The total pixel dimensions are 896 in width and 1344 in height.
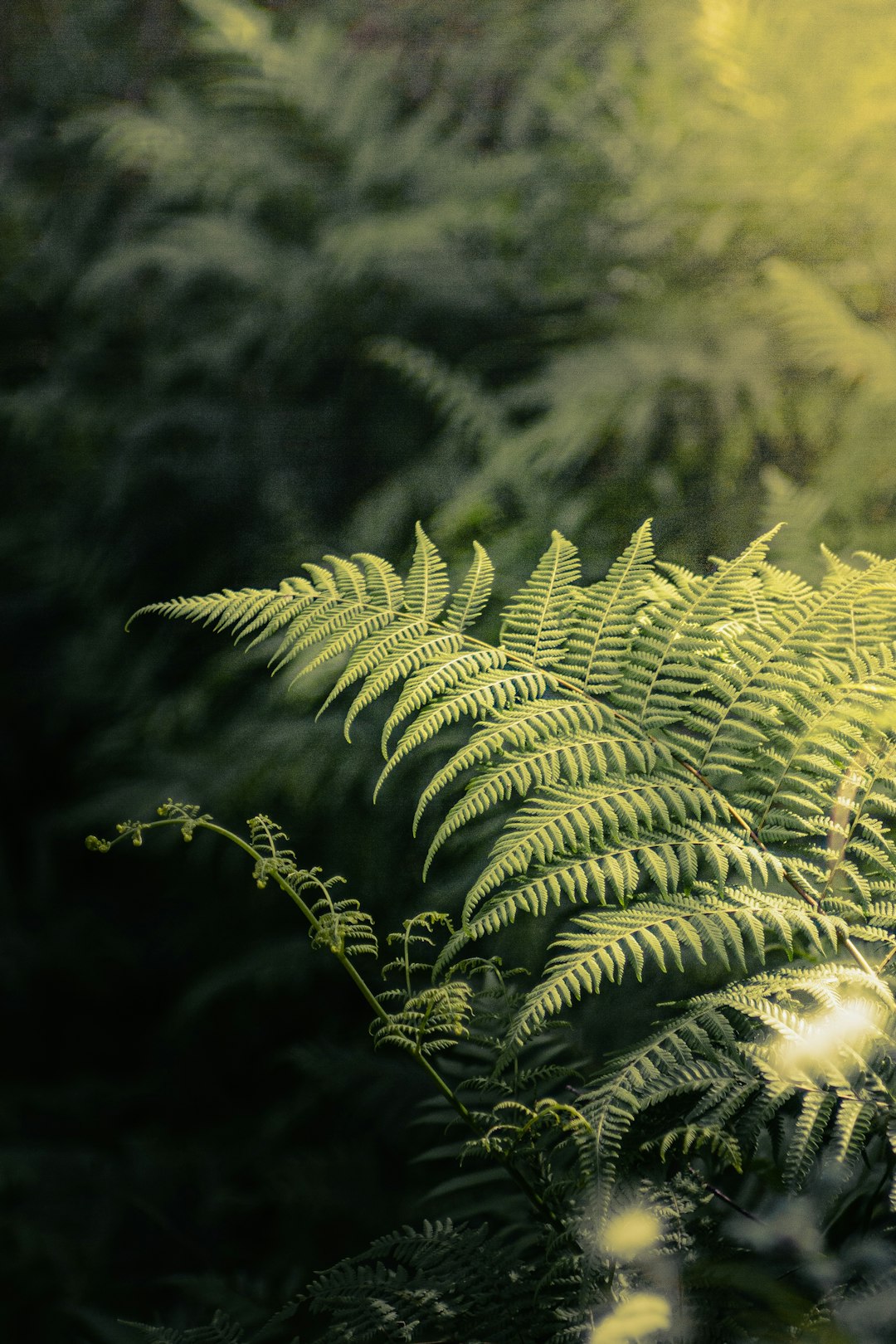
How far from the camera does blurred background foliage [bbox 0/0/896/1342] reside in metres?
1.12

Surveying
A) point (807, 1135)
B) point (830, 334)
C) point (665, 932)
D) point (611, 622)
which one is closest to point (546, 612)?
point (611, 622)

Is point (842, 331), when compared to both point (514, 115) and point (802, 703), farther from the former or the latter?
point (802, 703)

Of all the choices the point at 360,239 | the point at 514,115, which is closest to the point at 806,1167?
the point at 360,239

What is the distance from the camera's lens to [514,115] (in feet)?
4.40

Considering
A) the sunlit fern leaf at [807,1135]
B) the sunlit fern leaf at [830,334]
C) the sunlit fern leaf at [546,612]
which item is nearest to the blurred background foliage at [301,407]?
the sunlit fern leaf at [830,334]

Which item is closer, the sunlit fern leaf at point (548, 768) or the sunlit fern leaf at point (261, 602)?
the sunlit fern leaf at point (548, 768)

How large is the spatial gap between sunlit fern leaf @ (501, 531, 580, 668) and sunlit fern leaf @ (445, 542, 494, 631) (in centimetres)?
3

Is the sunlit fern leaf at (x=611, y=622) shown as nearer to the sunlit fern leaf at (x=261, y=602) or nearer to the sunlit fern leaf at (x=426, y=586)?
the sunlit fern leaf at (x=426, y=586)

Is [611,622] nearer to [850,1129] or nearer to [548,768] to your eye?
[548,768]

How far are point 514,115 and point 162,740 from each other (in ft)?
3.66

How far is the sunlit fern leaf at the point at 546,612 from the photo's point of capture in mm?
688

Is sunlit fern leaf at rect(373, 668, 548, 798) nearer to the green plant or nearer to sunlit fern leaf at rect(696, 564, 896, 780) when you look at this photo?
the green plant

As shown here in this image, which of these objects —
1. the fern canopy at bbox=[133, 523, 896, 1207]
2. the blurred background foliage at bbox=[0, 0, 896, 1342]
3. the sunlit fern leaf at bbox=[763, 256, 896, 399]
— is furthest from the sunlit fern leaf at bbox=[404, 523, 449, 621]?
the sunlit fern leaf at bbox=[763, 256, 896, 399]

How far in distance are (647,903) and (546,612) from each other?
0.25m
